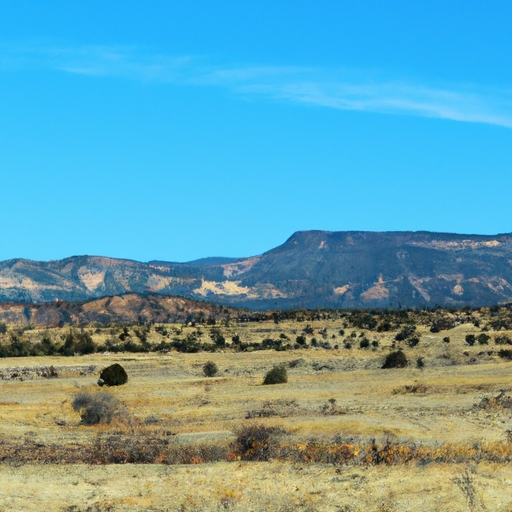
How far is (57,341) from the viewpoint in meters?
77.9

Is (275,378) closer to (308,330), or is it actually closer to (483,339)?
(483,339)

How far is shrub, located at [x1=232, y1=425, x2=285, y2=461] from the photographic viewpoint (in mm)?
20078

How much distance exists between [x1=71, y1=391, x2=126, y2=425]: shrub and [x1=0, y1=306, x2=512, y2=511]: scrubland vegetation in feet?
0.18

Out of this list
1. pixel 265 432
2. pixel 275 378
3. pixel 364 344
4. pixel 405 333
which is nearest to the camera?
pixel 265 432

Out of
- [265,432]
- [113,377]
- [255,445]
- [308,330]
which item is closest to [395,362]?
[113,377]

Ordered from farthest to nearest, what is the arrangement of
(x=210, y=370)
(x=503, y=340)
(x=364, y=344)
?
(x=364, y=344) < (x=503, y=340) < (x=210, y=370)

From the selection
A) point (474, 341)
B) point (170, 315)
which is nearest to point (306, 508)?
point (474, 341)

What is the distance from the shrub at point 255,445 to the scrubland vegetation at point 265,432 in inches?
1.4

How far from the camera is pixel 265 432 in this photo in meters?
21.1

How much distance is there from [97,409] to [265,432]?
10.1 metres

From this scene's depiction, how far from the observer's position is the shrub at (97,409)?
1172 inches

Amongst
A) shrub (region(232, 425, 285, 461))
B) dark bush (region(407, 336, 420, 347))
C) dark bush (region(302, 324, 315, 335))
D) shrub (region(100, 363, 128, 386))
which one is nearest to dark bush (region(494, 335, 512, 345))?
dark bush (region(407, 336, 420, 347))

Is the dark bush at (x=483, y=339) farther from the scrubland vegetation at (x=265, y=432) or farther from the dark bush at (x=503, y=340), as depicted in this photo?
the dark bush at (x=503, y=340)

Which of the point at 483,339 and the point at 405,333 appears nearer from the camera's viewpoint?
the point at 483,339
